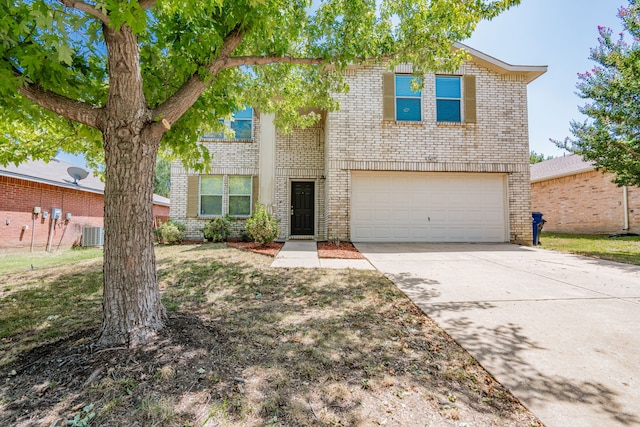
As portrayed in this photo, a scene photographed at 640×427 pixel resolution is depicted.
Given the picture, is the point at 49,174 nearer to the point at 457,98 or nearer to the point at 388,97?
the point at 388,97

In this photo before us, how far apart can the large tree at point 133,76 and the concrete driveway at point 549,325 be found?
10.2 ft

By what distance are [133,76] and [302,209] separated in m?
8.77

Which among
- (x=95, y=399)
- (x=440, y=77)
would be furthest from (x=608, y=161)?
(x=95, y=399)

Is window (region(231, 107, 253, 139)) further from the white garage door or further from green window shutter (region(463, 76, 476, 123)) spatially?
green window shutter (region(463, 76, 476, 123))

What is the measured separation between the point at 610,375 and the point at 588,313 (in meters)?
1.52

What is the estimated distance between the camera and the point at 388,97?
9.77 metres

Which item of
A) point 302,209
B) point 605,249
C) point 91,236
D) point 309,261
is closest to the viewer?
point 309,261

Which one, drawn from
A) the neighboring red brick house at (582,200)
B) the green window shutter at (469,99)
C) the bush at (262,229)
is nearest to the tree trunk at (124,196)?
the bush at (262,229)

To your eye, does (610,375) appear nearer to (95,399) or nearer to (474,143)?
(95,399)

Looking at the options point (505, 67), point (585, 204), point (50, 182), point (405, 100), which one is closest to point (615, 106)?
point (505, 67)

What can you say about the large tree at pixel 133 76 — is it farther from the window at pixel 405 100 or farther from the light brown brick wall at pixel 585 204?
the light brown brick wall at pixel 585 204

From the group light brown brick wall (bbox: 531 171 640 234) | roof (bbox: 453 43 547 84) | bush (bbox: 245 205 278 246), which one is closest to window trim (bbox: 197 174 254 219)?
bush (bbox: 245 205 278 246)

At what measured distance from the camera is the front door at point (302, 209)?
11164 mm

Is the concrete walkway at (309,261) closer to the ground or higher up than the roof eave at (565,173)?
closer to the ground
